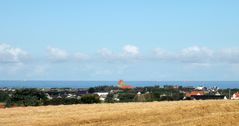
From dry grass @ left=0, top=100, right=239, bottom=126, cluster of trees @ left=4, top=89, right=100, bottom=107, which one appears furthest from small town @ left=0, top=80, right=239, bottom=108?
dry grass @ left=0, top=100, right=239, bottom=126

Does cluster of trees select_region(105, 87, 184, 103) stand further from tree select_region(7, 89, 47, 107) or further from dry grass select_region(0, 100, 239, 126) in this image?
dry grass select_region(0, 100, 239, 126)

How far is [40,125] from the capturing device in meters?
29.2

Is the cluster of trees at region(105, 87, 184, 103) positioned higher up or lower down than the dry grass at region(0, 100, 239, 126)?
higher up

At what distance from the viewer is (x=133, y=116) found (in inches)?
1268

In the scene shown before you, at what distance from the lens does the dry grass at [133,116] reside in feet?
96.6

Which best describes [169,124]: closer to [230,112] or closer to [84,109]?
[230,112]

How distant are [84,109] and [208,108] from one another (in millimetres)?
8550

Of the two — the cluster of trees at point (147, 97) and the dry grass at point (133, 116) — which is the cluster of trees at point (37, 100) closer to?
the cluster of trees at point (147, 97)

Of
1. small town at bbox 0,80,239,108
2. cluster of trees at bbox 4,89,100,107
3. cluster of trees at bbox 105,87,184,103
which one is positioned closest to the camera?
cluster of trees at bbox 4,89,100,107

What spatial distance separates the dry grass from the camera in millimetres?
29453

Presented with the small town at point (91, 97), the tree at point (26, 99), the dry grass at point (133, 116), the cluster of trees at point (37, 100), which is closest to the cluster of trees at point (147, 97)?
the small town at point (91, 97)

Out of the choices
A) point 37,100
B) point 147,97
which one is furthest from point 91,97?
point 147,97

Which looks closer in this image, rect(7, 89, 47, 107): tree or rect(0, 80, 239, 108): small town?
rect(7, 89, 47, 107): tree

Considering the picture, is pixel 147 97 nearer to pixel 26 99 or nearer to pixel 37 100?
pixel 37 100
